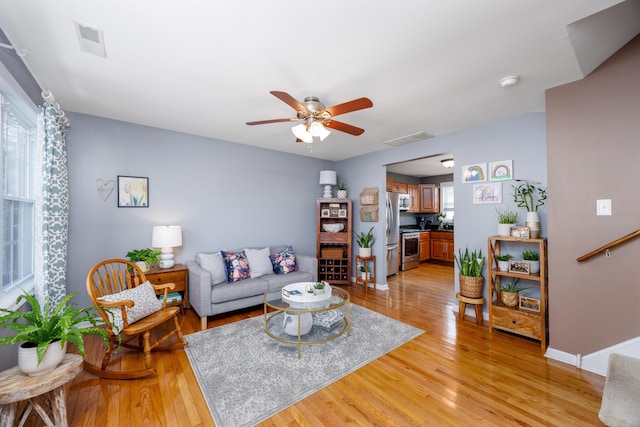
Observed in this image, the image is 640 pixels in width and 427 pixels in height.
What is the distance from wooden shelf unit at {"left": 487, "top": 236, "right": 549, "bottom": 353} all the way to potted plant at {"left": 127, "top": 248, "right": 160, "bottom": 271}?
3970 millimetres

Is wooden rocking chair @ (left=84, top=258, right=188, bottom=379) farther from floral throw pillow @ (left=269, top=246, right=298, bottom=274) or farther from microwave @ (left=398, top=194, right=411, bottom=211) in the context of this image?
microwave @ (left=398, top=194, right=411, bottom=211)

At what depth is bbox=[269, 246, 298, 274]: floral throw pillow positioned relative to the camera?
394cm

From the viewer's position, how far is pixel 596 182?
2.17 metres

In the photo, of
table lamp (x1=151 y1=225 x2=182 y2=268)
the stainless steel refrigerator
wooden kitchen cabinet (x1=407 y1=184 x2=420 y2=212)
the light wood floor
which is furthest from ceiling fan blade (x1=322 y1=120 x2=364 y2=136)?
wooden kitchen cabinet (x1=407 y1=184 x2=420 y2=212)

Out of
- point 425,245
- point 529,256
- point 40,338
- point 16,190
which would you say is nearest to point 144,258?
point 16,190

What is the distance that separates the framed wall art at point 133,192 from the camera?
329 centimetres

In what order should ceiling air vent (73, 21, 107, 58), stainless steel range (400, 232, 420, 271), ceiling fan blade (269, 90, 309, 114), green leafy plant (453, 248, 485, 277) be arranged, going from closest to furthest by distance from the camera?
ceiling air vent (73, 21, 107, 58) → ceiling fan blade (269, 90, 309, 114) → green leafy plant (453, 248, 485, 277) → stainless steel range (400, 232, 420, 271)

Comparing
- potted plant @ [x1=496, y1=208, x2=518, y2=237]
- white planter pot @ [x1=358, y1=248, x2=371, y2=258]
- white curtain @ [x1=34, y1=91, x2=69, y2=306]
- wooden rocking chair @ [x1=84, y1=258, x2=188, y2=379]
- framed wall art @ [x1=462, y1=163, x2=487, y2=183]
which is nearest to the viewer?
wooden rocking chair @ [x1=84, y1=258, x2=188, y2=379]

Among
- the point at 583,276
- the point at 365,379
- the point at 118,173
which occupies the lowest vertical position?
the point at 365,379

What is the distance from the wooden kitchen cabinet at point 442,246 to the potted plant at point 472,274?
3425 millimetres

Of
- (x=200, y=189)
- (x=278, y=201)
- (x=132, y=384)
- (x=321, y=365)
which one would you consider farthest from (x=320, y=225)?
(x=132, y=384)

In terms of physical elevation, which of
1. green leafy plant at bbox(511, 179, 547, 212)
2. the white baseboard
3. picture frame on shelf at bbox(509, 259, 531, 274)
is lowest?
the white baseboard

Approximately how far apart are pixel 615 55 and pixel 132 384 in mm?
4629

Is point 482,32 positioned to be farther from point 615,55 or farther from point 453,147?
point 453,147
